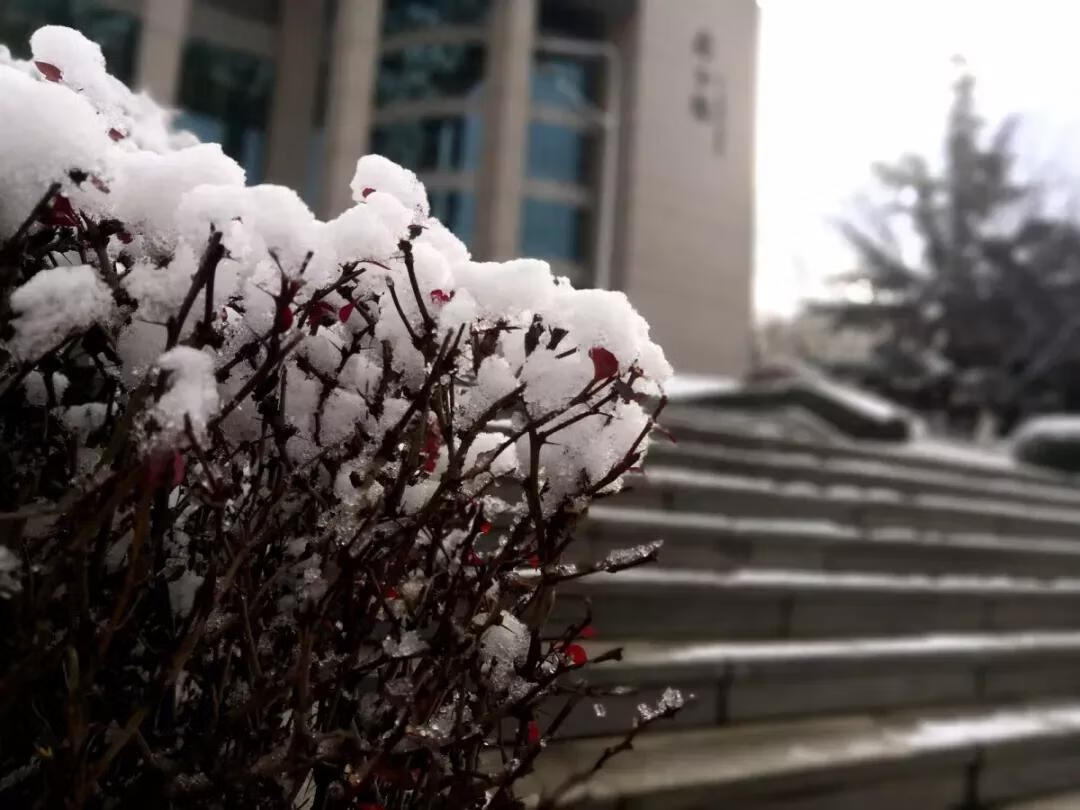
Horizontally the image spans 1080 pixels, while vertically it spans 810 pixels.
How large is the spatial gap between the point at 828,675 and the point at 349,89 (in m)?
13.2

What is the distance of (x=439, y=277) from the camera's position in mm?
1056

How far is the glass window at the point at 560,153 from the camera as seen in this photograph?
1572 cm

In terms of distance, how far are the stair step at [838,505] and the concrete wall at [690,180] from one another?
9.96m

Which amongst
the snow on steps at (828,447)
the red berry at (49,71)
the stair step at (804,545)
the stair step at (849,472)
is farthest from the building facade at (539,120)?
the red berry at (49,71)

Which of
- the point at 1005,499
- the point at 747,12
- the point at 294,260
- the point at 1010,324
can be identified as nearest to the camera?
the point at 294,260

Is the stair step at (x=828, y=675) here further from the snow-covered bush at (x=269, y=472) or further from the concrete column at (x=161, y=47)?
the concrete column at (x=161, y=47)

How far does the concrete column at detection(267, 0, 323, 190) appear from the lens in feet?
49.9

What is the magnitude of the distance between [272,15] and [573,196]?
668 centimetres

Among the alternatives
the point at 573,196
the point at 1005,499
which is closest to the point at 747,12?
the point at 573,196

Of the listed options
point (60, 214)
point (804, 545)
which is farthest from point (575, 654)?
point (804, 545)

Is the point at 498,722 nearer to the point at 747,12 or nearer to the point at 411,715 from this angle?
the point at 411,715

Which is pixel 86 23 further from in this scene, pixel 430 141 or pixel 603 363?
pixel 603 363

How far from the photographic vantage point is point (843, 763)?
2.45 m

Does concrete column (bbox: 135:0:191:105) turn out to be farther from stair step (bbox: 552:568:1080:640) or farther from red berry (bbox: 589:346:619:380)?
red berry (bbox: 589:346:619:380)
